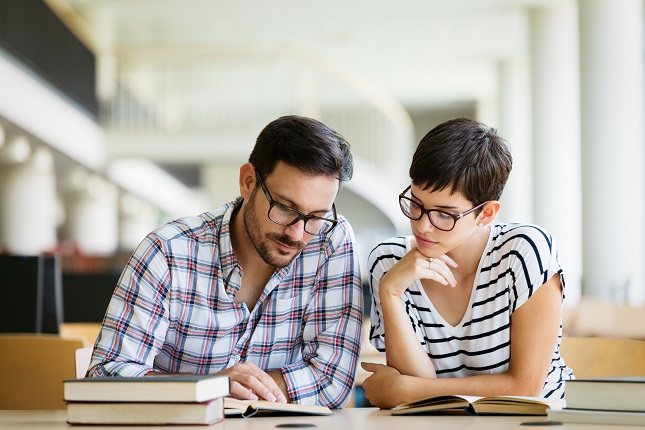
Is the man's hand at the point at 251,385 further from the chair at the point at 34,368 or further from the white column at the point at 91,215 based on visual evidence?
the white column at the point at 91,215

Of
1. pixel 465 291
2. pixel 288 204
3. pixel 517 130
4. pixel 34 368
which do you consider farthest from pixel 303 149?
pixel 517 130

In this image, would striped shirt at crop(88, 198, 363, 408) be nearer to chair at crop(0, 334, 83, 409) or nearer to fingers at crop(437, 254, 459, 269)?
fingers at crop(437, 254, 459, 269)

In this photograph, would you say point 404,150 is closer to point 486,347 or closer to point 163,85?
point 163,85

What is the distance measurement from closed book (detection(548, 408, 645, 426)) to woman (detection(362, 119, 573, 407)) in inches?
14.7

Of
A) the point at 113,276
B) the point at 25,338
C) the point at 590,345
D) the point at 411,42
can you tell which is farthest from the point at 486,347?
the point at 411,42

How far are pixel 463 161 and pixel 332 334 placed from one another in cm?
43

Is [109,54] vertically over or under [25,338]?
over

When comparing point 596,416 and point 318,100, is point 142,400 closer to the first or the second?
point 596,416

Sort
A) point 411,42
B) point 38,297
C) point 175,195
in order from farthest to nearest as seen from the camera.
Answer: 1. point 175,195
2. point 411,42
3. point 38,297

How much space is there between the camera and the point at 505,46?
12406 mm

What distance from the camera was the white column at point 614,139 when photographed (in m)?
6.70

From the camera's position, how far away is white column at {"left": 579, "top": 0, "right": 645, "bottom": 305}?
670 centimetres

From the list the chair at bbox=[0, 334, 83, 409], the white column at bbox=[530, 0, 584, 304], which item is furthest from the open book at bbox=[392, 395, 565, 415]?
the white column at bbox=[530, 0, 584, 304]

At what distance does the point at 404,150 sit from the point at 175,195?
6.00 metres
